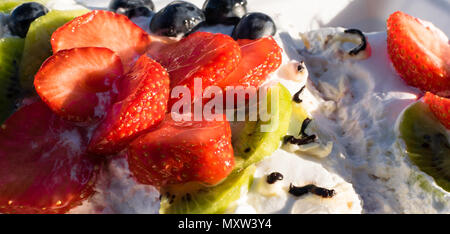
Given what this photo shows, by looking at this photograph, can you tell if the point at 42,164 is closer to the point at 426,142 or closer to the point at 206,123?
the point at 206,123

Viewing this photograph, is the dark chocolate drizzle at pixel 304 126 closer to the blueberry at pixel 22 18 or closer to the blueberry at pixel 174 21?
the blueberry at pixel 174 21

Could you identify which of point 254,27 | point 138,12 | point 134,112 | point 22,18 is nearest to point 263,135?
point 134,112

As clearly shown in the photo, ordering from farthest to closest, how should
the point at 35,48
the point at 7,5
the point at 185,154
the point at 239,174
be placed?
the point at 7,5 < the point at 35,48 < the point at 239,174 < the point at 185,154

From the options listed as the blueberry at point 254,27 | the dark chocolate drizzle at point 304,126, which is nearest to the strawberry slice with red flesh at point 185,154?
the dark chocolate drizzle at point 304,126

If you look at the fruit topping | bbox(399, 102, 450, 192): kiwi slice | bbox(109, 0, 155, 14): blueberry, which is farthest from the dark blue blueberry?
bbox(399, 102, 450, 192): kiwi slice

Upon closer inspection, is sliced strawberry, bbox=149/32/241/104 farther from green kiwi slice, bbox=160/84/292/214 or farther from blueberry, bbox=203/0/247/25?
blueberry, bbox=203/0/247/25

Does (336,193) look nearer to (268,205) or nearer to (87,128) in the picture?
(268,205)
